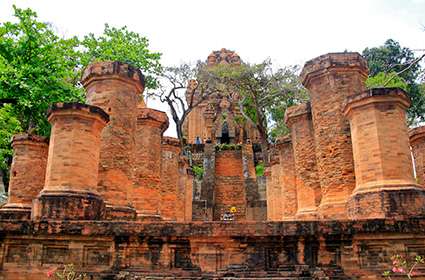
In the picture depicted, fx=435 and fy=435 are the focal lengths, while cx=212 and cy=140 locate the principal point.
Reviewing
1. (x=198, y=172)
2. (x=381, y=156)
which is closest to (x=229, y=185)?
(x=198, y=172)

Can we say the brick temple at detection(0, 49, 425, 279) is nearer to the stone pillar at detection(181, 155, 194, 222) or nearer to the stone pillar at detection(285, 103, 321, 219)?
the stone pillar at detection(285, 103, 321, 219)

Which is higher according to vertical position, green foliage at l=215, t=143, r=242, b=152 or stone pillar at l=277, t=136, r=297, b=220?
green foliage at l=215, t=143, r=242, b=152

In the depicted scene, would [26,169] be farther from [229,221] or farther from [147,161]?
[229,221]

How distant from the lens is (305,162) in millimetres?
13102

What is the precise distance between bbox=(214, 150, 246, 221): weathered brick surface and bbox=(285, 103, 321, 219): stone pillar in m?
18.3

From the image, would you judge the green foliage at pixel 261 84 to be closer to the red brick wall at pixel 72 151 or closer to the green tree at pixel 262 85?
the green tree at pixel 262 85

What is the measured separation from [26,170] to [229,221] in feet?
28.6

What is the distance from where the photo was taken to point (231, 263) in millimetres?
7527

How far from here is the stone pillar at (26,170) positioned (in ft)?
45.0

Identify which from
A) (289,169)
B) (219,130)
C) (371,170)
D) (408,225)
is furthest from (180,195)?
(219,130)

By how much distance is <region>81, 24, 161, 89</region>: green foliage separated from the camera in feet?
69.3

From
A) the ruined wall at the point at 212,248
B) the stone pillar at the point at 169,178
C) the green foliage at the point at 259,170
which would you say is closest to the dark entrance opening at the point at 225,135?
the green foliage at the point at 259,170

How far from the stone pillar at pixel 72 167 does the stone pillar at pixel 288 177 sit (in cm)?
853

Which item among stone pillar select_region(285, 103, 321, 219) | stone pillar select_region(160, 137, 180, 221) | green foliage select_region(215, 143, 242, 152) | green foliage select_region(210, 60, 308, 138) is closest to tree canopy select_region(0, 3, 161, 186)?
stone pillar select_region(160, 137, 180, 221)
